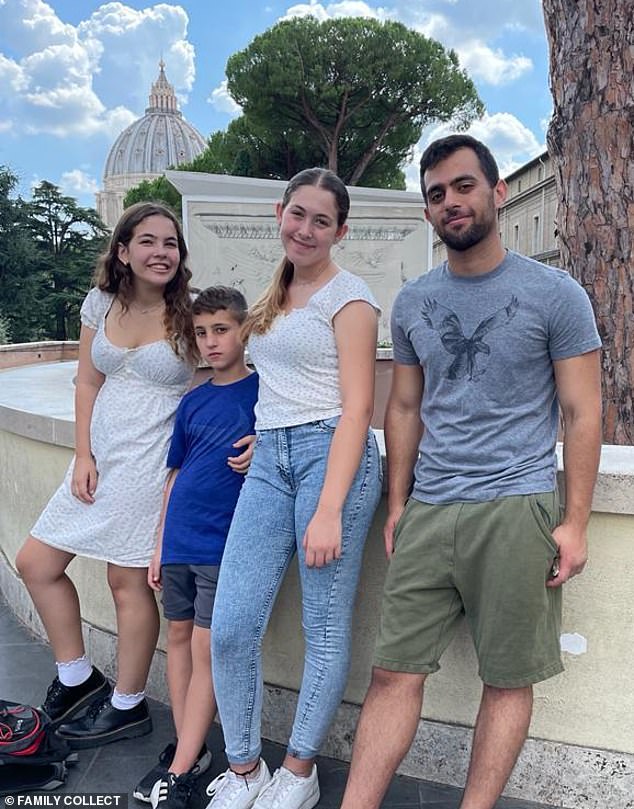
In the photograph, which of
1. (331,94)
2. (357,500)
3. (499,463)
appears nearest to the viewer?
(499,463)

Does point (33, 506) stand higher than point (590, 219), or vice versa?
point (590, 219)

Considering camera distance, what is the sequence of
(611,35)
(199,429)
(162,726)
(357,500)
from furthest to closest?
(611,35) → (162,726) → (199,429) → (357,500)

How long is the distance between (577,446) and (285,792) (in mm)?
1301

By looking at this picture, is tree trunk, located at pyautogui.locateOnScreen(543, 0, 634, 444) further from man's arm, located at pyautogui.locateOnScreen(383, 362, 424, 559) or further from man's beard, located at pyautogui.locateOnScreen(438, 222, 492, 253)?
man's beard, located at pyautogui.locateOnScreen(438, 222, 492, 253)

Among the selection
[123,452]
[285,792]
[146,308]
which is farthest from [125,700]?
[146,308]

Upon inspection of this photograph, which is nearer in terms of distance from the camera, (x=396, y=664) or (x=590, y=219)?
(x=396, y=664)

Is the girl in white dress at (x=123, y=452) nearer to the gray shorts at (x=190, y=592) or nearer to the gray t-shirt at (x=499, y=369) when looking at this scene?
the gray shorts at (x=190, y=592)

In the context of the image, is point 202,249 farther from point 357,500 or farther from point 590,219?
point 357,500

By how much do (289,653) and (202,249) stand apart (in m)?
10.2

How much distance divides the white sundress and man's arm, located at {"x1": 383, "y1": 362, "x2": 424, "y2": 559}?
804mm

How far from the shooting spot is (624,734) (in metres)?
2.30

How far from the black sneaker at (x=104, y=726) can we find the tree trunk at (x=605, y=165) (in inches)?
92.5

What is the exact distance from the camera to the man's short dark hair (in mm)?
1999

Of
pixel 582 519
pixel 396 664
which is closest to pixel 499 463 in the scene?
pixel 582 519
